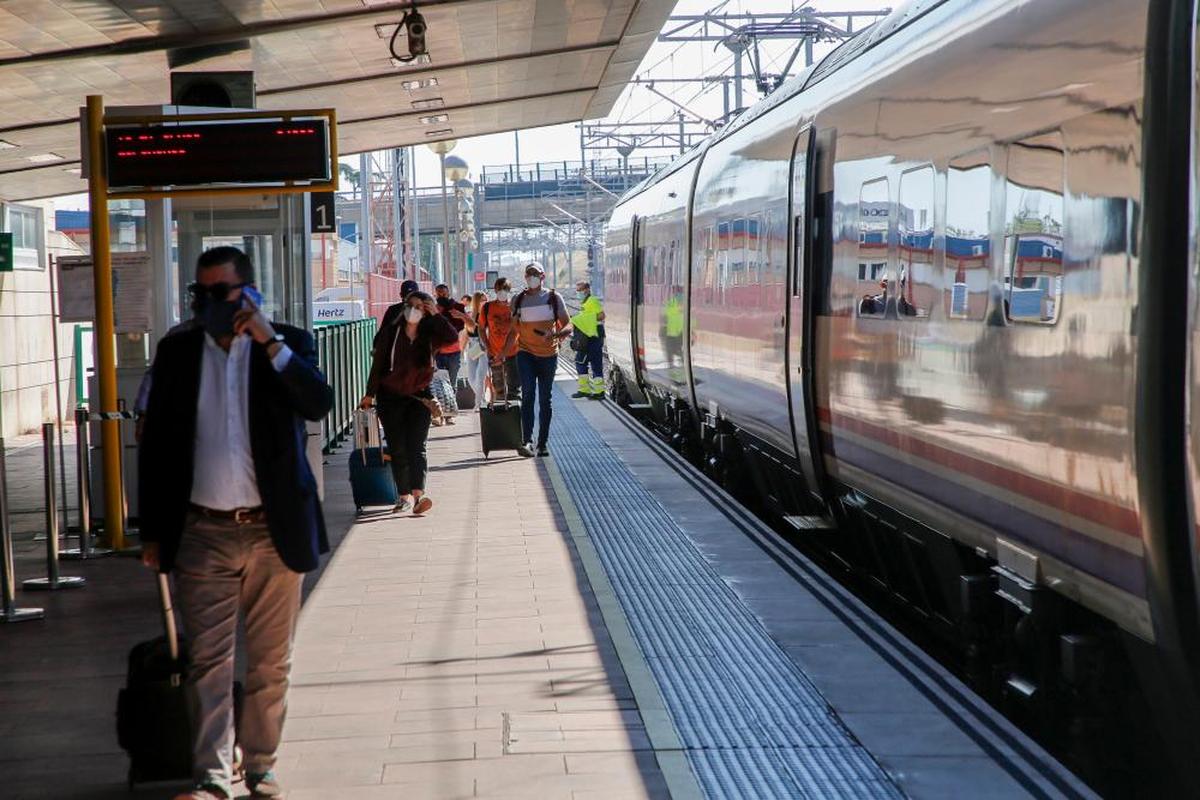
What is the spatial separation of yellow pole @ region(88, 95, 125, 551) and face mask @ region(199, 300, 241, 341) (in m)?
5.56

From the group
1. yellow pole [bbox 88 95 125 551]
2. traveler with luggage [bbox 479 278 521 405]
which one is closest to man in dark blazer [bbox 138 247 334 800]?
yellow pole [bbox 88 95 125 551]

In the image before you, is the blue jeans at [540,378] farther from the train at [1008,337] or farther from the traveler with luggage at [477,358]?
the train at [1008,337]

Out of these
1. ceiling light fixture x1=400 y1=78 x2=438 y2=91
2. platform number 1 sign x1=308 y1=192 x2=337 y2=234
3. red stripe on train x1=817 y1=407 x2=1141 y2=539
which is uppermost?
ceiling light fixture x1=400 y1=78 x2=438 y2=91

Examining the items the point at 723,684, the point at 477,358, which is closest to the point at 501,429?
the point at 477,358

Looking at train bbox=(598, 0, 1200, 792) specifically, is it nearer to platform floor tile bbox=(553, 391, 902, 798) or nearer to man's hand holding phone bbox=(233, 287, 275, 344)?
platform floor tile bbox=(553, 391, 902, 798)

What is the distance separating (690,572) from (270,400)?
466 centimetres

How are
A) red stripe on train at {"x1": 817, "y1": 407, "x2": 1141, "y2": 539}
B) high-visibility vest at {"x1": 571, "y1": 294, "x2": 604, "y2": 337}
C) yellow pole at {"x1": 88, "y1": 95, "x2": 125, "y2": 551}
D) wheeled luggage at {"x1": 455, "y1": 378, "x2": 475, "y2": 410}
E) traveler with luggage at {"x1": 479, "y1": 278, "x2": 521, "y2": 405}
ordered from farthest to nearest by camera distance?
high-visibility vest at {"x1": 571, "y1": 294, "x2": 604, "y2": 337} → wheeled luggage at {"x1": 455, "y1": 378, "x2": 475, "y2": 410} → traveler with luggage at {"x1": 479, "y1": 278, "x2": 521, "y2": 405} → yellow pole at {"x1": 88, "y1": 95, "x2": 125, "y2": 551} → red stripe on train at {"x1": 817, "y1": 407, "x2": 1141, "y2": 539}

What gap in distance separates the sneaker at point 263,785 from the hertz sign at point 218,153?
6053 millimetres

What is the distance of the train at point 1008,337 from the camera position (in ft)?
15.5

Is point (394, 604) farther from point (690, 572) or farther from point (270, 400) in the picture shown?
point (270, 400)

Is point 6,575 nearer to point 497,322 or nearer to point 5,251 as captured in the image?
point 5,251

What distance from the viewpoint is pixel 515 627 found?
26.9ft

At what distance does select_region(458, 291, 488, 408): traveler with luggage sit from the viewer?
2228cm

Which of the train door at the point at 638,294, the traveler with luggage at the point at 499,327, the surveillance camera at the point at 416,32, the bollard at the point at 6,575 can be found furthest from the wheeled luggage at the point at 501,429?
the bollard at the point at 6,575
